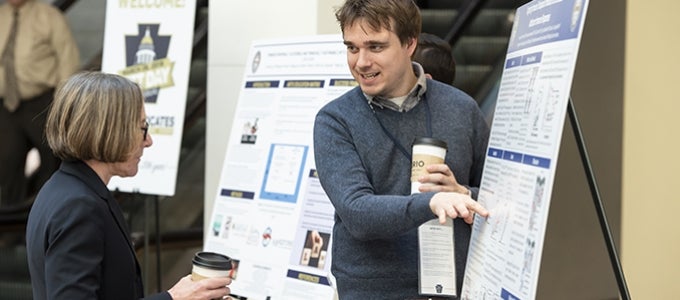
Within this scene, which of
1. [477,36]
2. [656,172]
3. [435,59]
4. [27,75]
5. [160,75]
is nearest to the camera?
[435,59]

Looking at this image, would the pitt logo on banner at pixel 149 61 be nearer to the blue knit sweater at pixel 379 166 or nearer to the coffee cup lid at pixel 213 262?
the blue knit sweater at pixel 379 166

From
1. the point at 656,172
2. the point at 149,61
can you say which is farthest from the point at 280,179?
the point at 656,172

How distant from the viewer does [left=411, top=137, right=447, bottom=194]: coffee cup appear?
263 cm

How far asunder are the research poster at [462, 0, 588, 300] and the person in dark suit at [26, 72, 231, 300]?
2.17ft

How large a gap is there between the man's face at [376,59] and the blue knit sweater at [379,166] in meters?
0.07

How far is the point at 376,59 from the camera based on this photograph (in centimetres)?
287

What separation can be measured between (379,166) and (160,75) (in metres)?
2.63

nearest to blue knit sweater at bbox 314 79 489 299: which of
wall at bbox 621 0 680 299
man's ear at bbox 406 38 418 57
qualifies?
man's ear at bbox 406 38 418 57

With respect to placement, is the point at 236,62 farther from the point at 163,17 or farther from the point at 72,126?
the point at 72,126

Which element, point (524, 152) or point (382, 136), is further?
point (382, 136)

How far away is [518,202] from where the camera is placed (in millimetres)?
2377

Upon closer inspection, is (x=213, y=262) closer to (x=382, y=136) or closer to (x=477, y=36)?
(x=382, y=136)

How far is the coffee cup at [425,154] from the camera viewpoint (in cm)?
263

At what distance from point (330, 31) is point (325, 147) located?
2.26 meters
